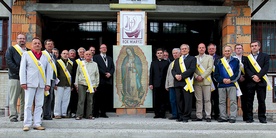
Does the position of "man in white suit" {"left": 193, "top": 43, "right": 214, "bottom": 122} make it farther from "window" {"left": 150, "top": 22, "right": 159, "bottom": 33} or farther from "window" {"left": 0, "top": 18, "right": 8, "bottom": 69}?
"window" {"left": 0, "top": 18, "right": 8, "bottom": 69}

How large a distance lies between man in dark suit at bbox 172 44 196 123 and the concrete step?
1.09ft

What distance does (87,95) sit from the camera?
8.12 meters

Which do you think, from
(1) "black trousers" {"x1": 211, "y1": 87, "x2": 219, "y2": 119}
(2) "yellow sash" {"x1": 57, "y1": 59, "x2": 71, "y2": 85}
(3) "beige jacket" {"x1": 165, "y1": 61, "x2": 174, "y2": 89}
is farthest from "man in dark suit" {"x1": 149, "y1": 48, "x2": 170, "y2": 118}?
(2) "yellow sash" {"x1": 57, "y1": 59, "x2": 71, "y2": 85}

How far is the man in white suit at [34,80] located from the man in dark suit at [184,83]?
294cm

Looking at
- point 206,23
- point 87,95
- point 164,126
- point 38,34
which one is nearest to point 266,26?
point 206,23

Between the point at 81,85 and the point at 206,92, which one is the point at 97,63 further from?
the point at 206,92

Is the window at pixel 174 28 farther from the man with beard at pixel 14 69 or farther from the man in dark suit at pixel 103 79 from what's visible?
the man with beard at pixel 14 69

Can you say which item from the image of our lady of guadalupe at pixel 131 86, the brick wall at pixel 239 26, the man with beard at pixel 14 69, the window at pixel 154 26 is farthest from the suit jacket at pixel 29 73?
the brick wall at pixel 239 26

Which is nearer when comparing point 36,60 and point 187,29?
point 36,60

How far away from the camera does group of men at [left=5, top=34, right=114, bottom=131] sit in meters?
6.73

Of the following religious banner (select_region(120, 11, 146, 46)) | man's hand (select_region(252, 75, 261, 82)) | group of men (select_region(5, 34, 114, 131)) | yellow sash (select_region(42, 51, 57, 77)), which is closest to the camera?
group of men (select_region(5, 34, 114, 131))

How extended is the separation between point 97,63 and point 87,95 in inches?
36.1

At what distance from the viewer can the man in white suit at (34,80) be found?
666cm

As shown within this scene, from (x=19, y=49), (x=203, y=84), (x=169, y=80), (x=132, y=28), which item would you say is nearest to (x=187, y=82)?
(x=203, y=84)
